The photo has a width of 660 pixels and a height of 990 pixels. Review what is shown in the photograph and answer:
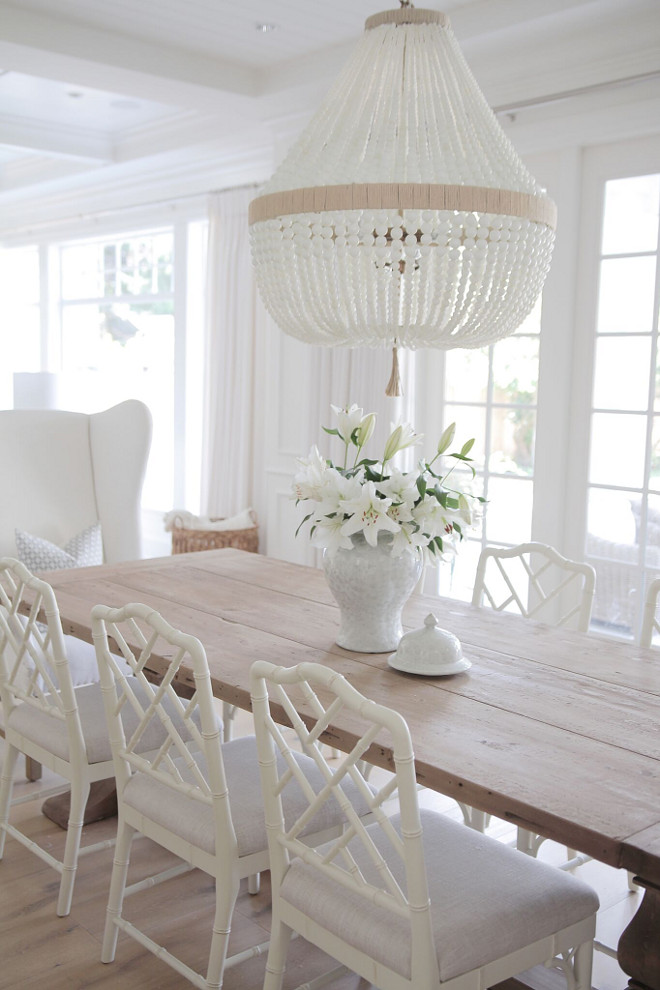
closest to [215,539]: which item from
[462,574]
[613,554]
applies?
[462,574]

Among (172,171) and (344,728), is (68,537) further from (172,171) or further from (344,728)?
(172,171)

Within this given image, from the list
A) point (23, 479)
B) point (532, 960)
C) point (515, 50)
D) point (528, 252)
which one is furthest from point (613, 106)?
point (532, 960)

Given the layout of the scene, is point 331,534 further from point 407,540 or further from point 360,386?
point 360,386

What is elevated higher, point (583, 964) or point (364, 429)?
point (364, 429)

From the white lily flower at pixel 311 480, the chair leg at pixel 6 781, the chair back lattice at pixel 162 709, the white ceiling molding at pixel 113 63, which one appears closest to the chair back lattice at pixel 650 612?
the white lily flower at pixel 311 480

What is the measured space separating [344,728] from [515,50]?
3.16 meters

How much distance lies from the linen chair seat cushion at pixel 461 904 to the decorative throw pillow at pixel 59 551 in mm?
2293

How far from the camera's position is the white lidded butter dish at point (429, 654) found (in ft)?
7.20

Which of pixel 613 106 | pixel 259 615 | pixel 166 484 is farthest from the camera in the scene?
pixel 166 484

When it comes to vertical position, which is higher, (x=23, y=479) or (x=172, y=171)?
(x=172, y=171)

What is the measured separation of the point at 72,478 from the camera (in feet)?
14.3

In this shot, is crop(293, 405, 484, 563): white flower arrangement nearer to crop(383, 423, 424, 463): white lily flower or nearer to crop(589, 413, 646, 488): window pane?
crop(383, 423, 424, 463): white lily flower

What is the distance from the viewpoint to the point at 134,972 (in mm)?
2316

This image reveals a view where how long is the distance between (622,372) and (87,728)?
98.6 inches
